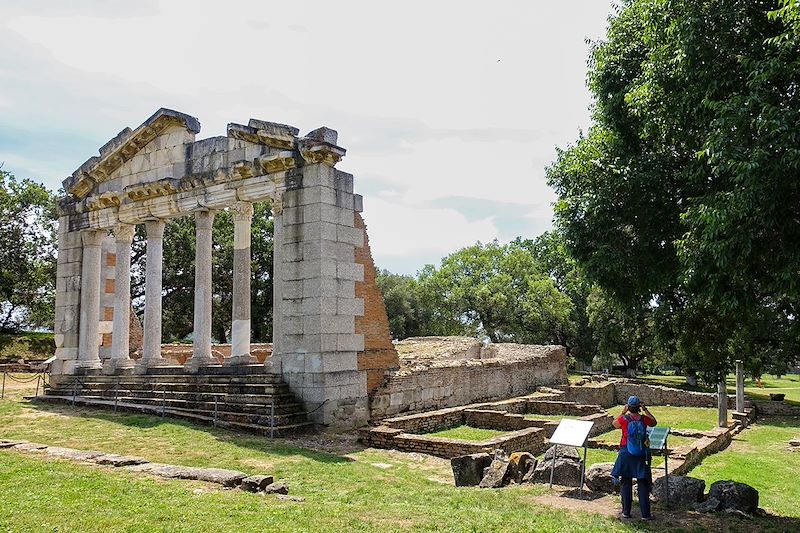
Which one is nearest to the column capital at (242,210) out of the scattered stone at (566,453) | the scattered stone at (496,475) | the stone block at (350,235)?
the stone block at (350,235)

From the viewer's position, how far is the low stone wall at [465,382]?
1920 cm

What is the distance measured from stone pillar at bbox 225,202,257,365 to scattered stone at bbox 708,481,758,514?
13.2 m

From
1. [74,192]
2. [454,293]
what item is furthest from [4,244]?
[454,293]

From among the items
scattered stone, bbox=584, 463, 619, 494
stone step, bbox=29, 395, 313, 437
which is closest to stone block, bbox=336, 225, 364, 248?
stone step, bbox=29, 395, 313, 437

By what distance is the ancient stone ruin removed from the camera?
17234 millimetres

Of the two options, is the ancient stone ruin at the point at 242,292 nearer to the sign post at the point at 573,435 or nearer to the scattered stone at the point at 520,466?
the scattered stone at the point at 520,466

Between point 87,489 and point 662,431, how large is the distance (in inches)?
316

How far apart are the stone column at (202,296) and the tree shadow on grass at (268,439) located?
2590 mm

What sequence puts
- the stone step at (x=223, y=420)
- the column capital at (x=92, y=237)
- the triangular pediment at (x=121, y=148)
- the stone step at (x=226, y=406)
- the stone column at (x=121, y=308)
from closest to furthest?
the stone step at (x=223, y=420) → the stone step at (x=226, y=406) → the triangular pediment at (x=121, y=148) → the stone column at (x=121, y=308) → the column capital at (x=92, y=237)

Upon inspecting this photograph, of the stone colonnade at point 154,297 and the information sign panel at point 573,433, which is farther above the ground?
the stone colonnade at point 154,297

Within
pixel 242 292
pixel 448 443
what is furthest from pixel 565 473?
pixel 242 292

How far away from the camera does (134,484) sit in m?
9.62

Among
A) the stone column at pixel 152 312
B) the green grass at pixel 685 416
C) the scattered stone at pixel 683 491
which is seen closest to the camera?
the scattered stone at pixel 683 491

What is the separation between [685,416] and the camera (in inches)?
1053
